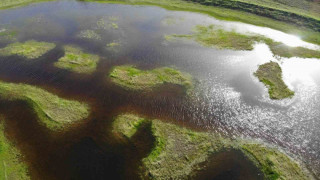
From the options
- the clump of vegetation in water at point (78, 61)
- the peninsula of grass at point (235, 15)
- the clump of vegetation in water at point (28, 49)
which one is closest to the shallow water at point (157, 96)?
the clump of vegetation in water at point (78, 61)

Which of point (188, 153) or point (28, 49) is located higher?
point (28, 49)

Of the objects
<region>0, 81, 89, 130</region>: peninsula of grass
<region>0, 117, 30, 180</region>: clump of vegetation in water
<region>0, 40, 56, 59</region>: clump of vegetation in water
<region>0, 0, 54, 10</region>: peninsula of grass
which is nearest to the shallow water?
<region>0, 117, 30, 180</region>: clump of vegetation in water

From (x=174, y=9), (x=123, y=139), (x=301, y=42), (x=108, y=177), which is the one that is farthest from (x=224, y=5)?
(x=108, y=177)

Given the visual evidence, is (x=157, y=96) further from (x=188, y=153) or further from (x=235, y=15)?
(x=235, y=15)

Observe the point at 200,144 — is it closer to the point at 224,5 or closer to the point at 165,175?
the point at 165,175

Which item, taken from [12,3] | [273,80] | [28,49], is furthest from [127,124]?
[12,3]

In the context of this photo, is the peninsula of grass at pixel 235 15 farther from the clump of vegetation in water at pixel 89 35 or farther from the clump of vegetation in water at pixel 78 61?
the clump of vegetation in water at pixel 78 61

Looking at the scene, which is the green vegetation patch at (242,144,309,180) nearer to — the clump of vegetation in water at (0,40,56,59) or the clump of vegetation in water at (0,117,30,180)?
the clump of vegetation in water at (0,117,30,180)
